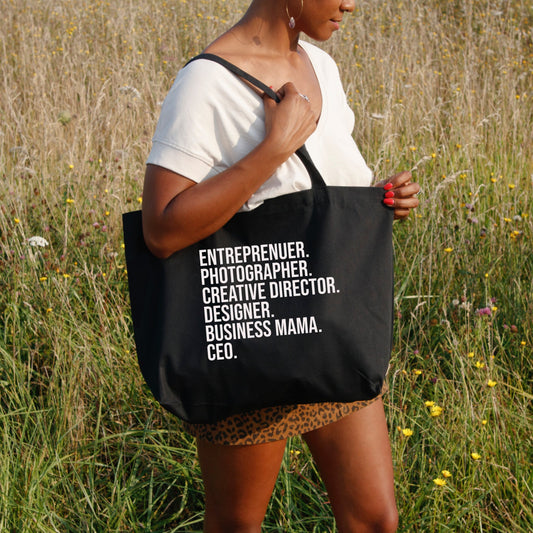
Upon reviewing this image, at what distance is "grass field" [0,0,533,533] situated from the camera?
2.00 meters

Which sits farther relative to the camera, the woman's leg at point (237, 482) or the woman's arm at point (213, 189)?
the woman's leg at point (237, 482)

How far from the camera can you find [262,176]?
1258 millimetres

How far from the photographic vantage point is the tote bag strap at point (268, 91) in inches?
50.8

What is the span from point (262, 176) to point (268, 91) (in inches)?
7.4

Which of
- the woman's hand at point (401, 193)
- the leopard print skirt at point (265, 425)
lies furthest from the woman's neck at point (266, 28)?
the leopard print skirt at point (265, 425)

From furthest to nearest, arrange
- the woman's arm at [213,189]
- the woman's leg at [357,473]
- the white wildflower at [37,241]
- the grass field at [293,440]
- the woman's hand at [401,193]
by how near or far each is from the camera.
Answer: the white wildflower at [37,241] < the grass field at [293,440] < the woman's leg at [357,473] < the woman's hand at [401,193] < the woman's arm at [213,189]

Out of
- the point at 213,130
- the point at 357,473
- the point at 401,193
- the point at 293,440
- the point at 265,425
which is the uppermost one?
the point at 213,130

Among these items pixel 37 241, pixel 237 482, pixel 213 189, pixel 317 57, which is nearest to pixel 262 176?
pixel 213 189

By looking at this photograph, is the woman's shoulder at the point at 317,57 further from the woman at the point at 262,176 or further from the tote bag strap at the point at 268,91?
the tote bag strap at the point at 268,91

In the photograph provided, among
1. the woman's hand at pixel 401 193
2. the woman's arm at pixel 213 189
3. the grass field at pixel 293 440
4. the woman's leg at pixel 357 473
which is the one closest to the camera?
the woman's arm at pixel 213 189

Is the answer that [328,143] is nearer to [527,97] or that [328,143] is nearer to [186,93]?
[186,93]

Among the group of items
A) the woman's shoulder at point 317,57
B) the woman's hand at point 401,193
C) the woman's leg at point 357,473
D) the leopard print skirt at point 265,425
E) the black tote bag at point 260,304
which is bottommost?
the woman's leg at point 357,473

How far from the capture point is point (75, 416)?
7.41ft

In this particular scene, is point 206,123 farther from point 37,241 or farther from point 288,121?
point 37,241
